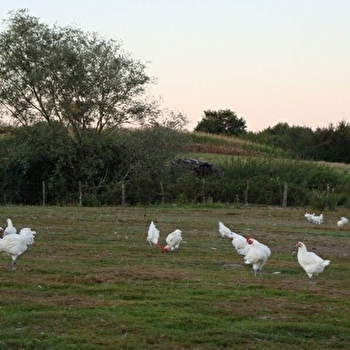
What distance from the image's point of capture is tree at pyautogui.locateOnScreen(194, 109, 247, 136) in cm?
9862

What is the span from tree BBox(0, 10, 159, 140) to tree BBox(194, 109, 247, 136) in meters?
47.4

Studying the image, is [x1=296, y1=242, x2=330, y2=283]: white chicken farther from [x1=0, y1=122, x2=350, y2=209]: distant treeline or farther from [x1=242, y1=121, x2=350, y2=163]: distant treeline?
[x1=242, y1=121, x2=350, y2=163]: distant treeline

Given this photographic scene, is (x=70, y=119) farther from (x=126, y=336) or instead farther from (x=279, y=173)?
(x=126, y=336)

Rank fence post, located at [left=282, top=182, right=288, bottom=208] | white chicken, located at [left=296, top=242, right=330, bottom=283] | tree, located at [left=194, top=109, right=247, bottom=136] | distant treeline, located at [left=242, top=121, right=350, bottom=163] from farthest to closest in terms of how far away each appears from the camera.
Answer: tree, located at [left=194, top=109, right=247, bottom=136] → distant treeline, located at [left=242, top=121, right=350, bottom=163] → fence post, located at [left=282, top=182, right=288, bottom=208] → white chicken, located at [left=296, top=242, right=330, bottom=283]

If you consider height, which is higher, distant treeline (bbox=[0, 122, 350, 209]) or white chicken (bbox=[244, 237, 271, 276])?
distant treeline (bbox=[0, 122, 350, 209])

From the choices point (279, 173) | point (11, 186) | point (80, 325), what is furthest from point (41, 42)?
point (80, 325)

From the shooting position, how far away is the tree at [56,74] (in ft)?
165

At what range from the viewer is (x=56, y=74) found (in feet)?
166

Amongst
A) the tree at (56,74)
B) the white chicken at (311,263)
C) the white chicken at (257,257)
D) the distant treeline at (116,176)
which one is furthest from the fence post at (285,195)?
the white chicken at (311,263)

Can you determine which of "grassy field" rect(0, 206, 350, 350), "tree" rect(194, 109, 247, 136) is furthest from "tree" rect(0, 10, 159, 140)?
"tree" rect(194, 109, 247, 136)

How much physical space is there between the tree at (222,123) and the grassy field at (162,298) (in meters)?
73.6

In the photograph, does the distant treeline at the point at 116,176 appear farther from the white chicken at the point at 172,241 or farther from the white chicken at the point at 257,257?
the white chicken at the point at 257,257

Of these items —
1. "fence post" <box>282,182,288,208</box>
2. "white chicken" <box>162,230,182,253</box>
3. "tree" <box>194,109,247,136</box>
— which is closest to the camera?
"white chicken" <box>162,230,182,253</box>

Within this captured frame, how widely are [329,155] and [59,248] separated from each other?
6556cm
